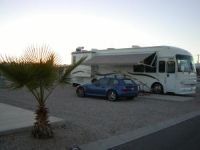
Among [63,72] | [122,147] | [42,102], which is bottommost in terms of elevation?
[122,147]

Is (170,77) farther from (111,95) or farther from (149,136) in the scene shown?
(149,136)

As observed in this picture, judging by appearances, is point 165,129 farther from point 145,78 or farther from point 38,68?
point 145,78

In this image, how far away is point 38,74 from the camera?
6.41m

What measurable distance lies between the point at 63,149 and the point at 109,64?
15.4 meters

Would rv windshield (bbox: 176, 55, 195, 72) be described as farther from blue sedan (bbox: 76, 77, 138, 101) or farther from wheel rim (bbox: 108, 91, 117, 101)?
wheel rim (bbox: 108, 91, 117, 101)

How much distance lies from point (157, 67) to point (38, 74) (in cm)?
1467

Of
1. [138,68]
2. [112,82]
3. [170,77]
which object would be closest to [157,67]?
[170,77]

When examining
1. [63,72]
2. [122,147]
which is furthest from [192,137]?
[63,72]

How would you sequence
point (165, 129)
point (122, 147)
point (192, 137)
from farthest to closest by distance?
1. point (165, 129)
2. point (192, 137)
3. point (122, 147)

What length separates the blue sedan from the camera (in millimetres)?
→ 15898

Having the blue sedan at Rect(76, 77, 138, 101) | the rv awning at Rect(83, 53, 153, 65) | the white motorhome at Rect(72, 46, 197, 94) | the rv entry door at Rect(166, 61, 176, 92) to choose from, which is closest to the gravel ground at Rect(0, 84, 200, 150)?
the blue sedan at Rect(76, 77, 138, 101)

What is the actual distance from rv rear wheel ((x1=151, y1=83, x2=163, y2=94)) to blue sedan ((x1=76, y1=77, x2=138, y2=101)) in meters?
3.92

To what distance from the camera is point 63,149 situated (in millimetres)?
6309

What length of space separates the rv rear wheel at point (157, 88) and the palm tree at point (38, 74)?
13695 mm
